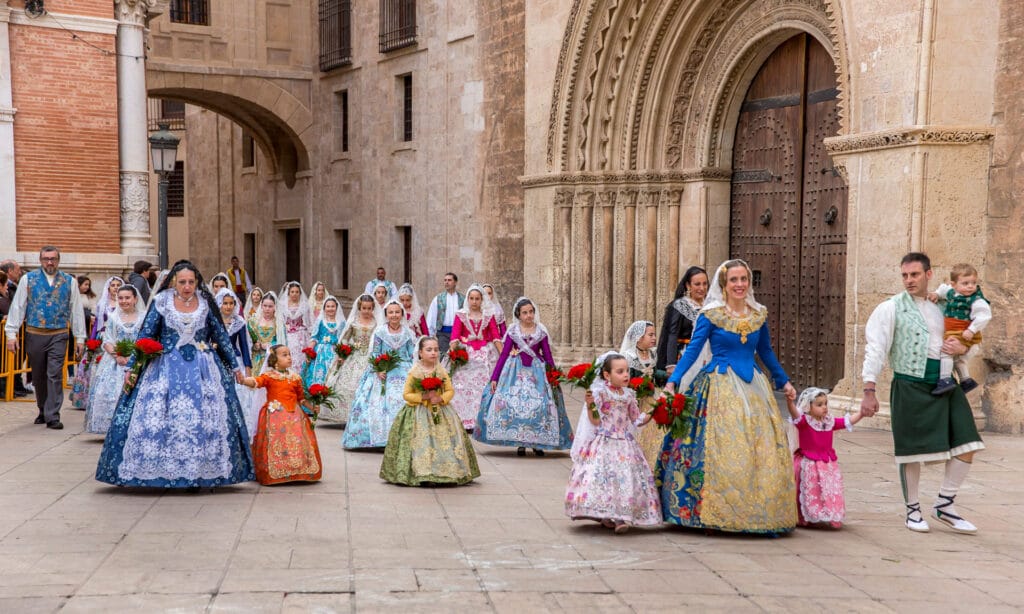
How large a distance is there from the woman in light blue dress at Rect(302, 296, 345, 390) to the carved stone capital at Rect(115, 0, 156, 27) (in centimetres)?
905

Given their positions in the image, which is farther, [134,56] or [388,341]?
[134,56]

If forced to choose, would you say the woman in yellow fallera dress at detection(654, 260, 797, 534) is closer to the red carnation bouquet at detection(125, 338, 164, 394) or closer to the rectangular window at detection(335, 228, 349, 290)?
the red carnation bouquet at detection(125, 338, 164, 394)

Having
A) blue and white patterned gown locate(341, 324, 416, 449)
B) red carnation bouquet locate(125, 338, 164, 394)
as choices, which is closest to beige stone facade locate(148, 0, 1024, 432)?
blue and white patterned gown locate(341, 324, 416, 449)

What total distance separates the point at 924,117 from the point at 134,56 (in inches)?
545

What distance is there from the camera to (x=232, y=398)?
887 centimetres

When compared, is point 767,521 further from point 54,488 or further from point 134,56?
point 134,56

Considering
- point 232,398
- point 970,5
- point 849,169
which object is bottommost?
point 232,398

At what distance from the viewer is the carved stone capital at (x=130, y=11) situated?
20000 mm

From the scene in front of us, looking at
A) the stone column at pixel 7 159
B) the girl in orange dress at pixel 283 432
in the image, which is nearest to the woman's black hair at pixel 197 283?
the girl in orange dress at pixel 283 432

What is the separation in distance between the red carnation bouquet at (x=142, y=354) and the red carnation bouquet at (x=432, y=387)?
196cm

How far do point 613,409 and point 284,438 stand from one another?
2.91 meters

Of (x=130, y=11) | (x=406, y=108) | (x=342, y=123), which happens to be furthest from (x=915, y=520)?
(x=342, y=123)

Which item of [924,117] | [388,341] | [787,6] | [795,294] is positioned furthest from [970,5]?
[388,341]

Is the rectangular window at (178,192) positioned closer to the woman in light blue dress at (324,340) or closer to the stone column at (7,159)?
the stone column at (7,159)
